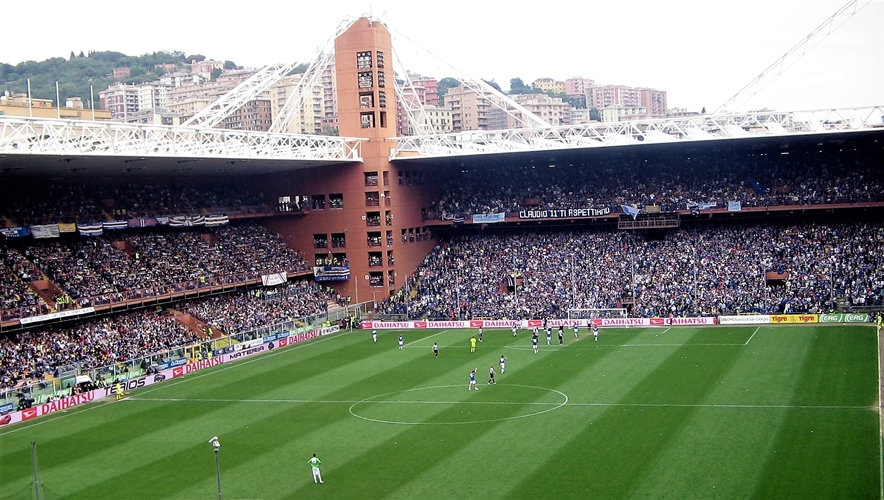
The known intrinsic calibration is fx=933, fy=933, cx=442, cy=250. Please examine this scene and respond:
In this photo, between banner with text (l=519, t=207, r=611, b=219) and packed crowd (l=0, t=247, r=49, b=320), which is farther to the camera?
banner with text (l=519, t=207, r=611, b=219)

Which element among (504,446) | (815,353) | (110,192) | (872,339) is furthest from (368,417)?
(110,192)

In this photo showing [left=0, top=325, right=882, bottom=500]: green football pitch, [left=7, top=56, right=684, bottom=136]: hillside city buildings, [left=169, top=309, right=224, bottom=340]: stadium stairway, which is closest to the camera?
[left=0, top=325, right=882, bottom=500]: green football pitch

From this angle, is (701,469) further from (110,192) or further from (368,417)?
(110,192)

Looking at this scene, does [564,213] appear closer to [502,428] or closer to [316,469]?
[502,428]

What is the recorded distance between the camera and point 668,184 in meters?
70.7

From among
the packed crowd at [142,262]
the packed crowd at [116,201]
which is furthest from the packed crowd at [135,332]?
the packed crowd at [116,201]

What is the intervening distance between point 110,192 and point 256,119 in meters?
108

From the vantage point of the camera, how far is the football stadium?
3069cm

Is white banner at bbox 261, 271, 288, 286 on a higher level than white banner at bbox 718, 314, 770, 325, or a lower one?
higher

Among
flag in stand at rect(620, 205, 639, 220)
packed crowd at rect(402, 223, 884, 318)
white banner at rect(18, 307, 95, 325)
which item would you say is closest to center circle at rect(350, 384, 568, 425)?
white banner at rect(18, 307, 95, 325)

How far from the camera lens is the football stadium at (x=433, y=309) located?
3069cm

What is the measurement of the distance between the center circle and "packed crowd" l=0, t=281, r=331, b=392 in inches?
650

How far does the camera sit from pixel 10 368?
44.7 metres

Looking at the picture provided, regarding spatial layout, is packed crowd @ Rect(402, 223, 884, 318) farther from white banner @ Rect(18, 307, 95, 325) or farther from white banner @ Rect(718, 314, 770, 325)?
white banner @ Rect(18, 307, 95, 325)
